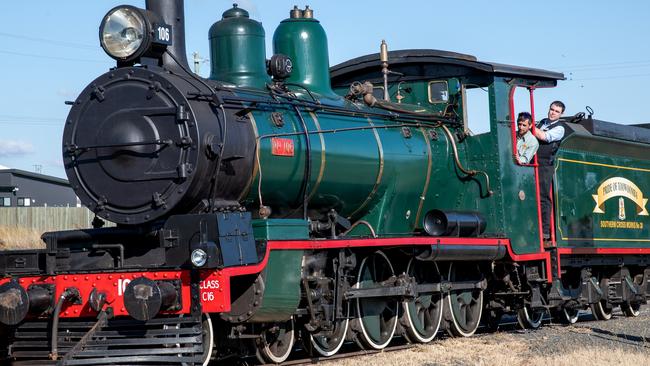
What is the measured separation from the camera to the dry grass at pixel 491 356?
10109 millimetres

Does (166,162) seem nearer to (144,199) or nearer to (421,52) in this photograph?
(144,199)

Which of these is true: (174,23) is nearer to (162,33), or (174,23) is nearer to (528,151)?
(162,33)

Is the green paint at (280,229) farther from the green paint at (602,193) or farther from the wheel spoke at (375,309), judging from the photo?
the green paint at (602,193)

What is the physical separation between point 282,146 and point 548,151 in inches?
221

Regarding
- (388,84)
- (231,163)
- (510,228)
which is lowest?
(510,228)

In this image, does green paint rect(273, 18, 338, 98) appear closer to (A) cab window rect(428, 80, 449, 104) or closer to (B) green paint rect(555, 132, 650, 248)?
(A) cab window rect(428, 80, 449, 104)

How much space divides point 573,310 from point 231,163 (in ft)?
27.0

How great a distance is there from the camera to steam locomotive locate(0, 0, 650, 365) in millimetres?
8898

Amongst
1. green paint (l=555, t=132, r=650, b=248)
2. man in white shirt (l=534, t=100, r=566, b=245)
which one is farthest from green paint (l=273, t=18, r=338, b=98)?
green paint (l=555, t=132, r=650, b=248)

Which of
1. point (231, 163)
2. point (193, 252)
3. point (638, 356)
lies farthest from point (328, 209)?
point (638, 356)

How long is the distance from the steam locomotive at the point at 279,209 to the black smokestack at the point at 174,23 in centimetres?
2

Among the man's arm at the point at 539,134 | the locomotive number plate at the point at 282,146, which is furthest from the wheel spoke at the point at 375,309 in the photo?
the man's arm at the point at 539,134

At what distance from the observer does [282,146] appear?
33.6ft

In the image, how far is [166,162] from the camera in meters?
9.24
